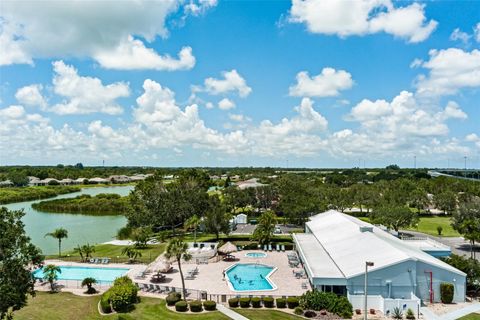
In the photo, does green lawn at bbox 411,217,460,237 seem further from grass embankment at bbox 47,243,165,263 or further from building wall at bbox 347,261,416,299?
grass embankment at bbox 47,243,165,263

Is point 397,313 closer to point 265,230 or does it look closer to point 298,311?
point 298,311

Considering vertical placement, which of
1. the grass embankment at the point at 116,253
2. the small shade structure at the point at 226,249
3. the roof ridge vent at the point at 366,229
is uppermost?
the roof ridge vent at the point at 366,229

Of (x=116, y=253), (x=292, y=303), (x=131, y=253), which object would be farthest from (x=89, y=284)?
(x=292, y=303)

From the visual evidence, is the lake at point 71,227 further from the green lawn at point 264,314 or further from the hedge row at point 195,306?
the green lawn at point 264,314

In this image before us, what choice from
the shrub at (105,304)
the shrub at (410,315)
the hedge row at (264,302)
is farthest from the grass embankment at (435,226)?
the shrub at (105,304)

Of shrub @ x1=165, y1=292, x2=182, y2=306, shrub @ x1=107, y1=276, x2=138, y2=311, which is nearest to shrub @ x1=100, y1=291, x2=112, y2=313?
shrub @ x1=107, y1=276, x2=138, y2=311
